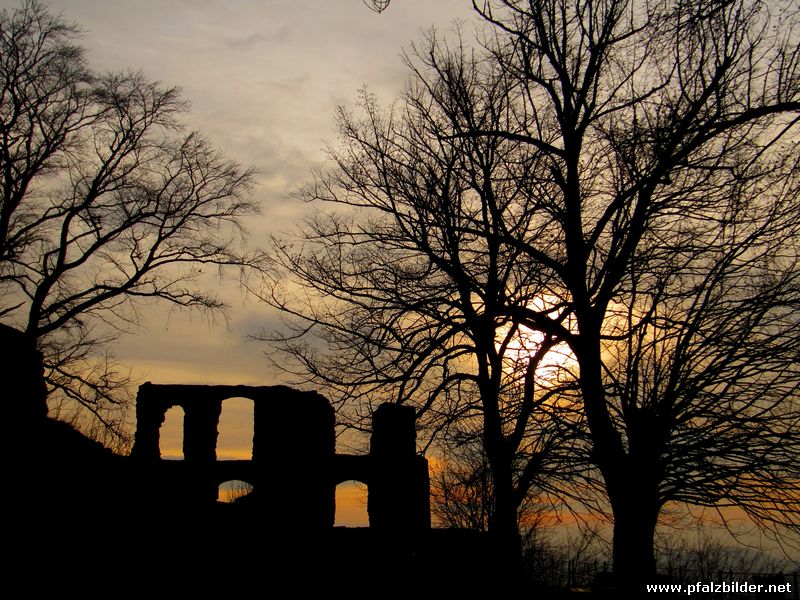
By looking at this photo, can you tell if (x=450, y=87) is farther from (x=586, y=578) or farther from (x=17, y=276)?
(x=586, y=578)

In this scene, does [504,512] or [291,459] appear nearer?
[504,512]

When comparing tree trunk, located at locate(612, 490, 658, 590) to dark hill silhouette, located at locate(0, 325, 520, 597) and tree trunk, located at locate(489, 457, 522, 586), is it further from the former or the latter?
tree trunk, located at locate(489, 457, 522, 586)

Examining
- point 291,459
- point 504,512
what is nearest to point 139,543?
point 504,512

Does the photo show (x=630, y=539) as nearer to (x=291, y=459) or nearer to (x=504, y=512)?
(x=504, y=512)

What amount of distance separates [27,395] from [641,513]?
41.2 ft

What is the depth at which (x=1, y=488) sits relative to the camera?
12.3m

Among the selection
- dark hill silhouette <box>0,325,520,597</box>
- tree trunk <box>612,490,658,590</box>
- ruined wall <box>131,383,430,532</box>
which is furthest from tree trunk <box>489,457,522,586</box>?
tree trunk <box>612,490,658,590</box>

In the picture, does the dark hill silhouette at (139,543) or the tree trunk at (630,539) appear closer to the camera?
the tree trunk at (630,539)

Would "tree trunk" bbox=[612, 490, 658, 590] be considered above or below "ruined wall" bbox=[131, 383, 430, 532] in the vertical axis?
below

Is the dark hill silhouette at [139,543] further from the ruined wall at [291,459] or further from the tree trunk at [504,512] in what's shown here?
the ruined wall at [291,459]

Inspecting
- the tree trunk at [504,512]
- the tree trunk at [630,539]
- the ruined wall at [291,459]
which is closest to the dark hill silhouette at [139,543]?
the tree trunk at [504,512]

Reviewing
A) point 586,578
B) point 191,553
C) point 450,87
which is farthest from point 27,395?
point 586,578

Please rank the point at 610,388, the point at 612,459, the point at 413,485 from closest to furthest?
1. the point at 612,459
2. the point at 610,388
3. the point at 413,485

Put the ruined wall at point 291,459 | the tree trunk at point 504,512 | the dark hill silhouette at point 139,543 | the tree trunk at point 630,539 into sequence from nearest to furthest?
the tree trunk at point 630,539, the dark hill silhouette at point 139,543, the tree trunk at point 504,512, the ruined wall at point 291,459
